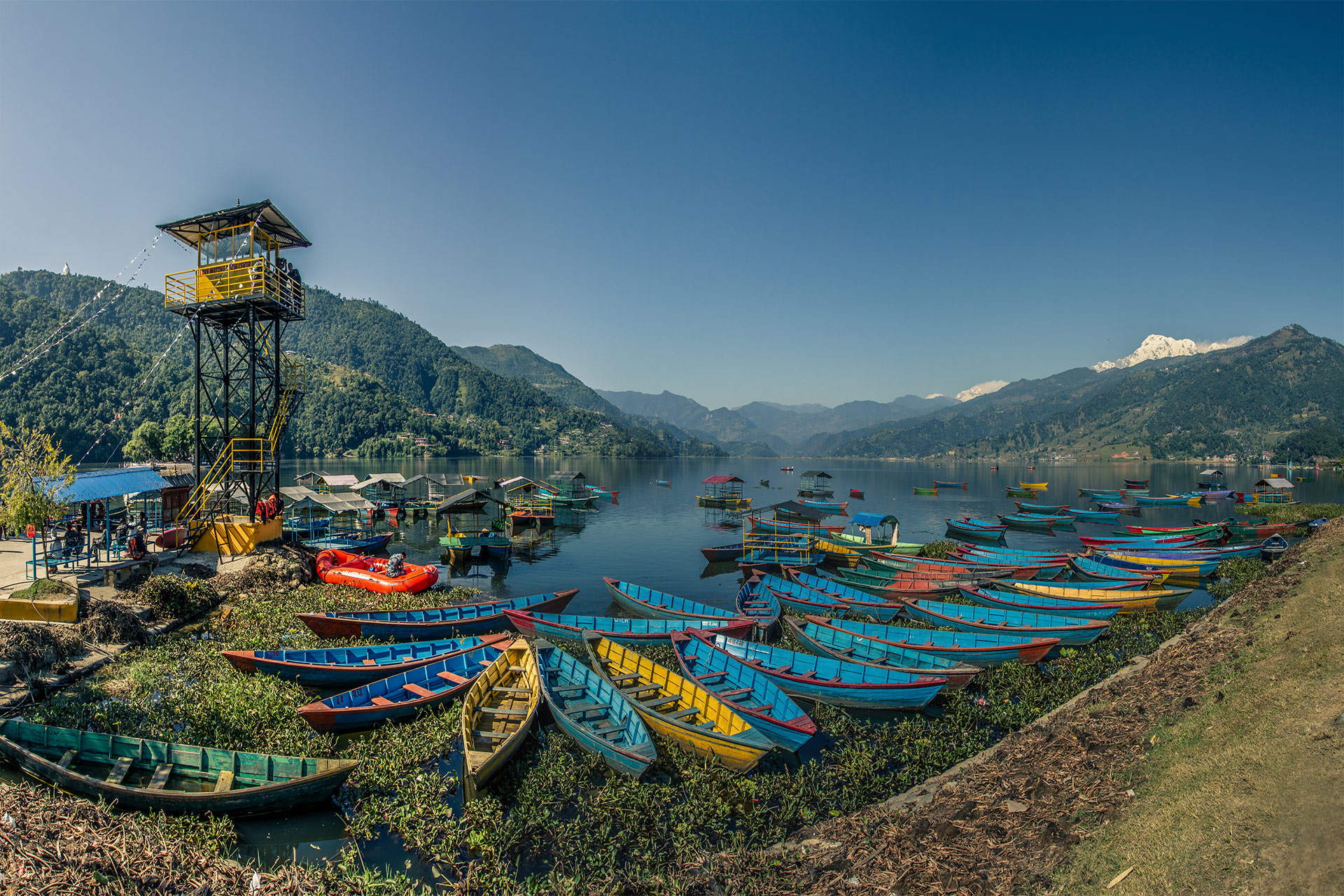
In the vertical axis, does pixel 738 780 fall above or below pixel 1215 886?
below

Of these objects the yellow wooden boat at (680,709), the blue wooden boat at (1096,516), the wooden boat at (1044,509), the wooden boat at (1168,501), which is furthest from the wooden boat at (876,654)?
the wooden boat at (1168,501)

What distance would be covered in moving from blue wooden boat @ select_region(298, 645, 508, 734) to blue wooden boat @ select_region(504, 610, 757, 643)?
154 inches

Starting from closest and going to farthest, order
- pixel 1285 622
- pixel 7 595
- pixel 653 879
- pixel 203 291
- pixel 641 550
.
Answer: pixel 653 879, pixel 1285 622, pixel 7 595, pixel 203 291, pixel 641 550

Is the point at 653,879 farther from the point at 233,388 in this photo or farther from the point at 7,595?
the point at 233,388

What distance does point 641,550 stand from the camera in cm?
4478

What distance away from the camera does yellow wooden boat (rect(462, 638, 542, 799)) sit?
10.8 metres

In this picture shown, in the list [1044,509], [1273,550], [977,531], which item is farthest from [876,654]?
[1044,509]

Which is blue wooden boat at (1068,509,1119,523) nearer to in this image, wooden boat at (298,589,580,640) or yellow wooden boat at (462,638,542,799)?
wooden boat at (298,589,580,640)

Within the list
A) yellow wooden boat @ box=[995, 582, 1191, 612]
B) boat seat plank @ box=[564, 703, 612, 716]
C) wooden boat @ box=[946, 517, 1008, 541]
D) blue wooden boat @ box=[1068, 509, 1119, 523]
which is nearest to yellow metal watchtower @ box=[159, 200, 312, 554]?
boat seat plank @ box=[564, 703, 612, 716]

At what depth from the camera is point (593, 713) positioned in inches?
544

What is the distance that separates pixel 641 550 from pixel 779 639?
78.6ft

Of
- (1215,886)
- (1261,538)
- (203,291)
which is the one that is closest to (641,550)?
(203,291)

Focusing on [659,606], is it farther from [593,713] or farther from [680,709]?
[593,713]

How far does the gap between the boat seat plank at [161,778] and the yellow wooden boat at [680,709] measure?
8.40 meters
